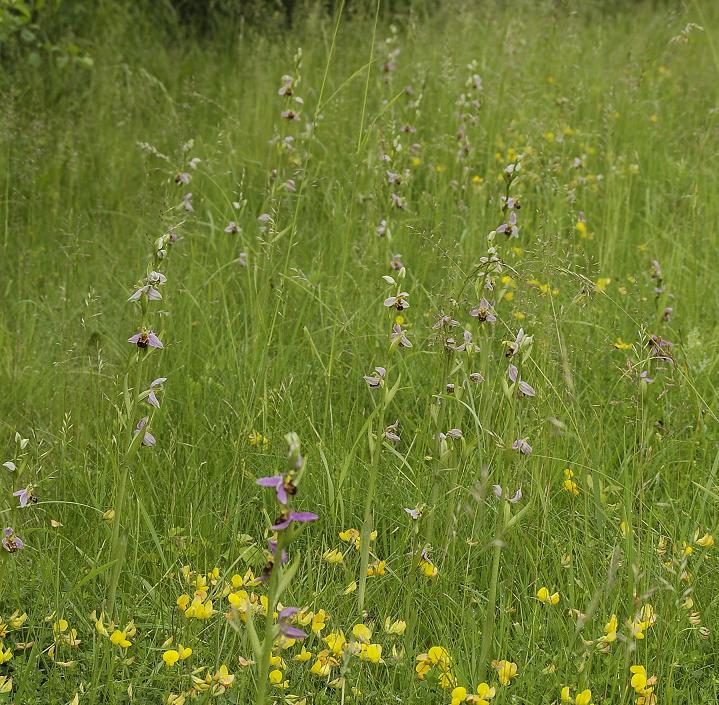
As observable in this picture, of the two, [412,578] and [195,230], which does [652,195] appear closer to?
[195,230]

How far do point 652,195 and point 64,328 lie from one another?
8.24 ft

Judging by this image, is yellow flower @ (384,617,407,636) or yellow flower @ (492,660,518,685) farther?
yellow flower @ (384,617,407,636)

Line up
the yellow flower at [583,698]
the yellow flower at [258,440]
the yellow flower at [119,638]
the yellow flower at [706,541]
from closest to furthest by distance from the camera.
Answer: the yellow flower at [583,698]
the yellow flower at [119,638]
the yellow flower at [706,541]
the yellow flower at [258,440]

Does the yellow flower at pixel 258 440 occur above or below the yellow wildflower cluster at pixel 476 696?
below

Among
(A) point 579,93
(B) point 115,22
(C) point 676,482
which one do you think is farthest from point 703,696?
(B) point 115,22

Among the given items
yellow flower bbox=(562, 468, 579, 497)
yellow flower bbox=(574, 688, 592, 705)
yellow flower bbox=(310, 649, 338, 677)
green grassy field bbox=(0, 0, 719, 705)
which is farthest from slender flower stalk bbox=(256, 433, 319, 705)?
yellow flower bbox=(562, 468, 579, 497)

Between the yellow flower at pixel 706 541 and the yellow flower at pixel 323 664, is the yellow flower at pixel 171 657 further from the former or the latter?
the yellow flower at pixel 706 541

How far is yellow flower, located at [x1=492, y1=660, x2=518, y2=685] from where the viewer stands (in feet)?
5.95

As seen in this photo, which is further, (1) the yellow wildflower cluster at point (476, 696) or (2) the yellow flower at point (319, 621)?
(2) the yellow flower at point (319, 621)

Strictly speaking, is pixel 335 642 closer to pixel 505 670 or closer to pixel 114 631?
pixel 505 670

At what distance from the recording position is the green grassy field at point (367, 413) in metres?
1.90

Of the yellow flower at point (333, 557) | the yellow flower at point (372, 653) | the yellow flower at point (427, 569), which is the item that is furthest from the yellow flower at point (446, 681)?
the yellow flower at point (333, 557)

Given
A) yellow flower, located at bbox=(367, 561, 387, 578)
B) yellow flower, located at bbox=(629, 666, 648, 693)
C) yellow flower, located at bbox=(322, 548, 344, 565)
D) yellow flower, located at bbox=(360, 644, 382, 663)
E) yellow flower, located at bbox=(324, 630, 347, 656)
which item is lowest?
yellow flower, located at bbox=(367, 561, 387, 578)

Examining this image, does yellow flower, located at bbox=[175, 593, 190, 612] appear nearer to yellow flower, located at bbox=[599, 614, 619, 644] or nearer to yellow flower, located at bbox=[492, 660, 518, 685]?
yellow flower, located at bbox=[492, 660, 518, 685]
